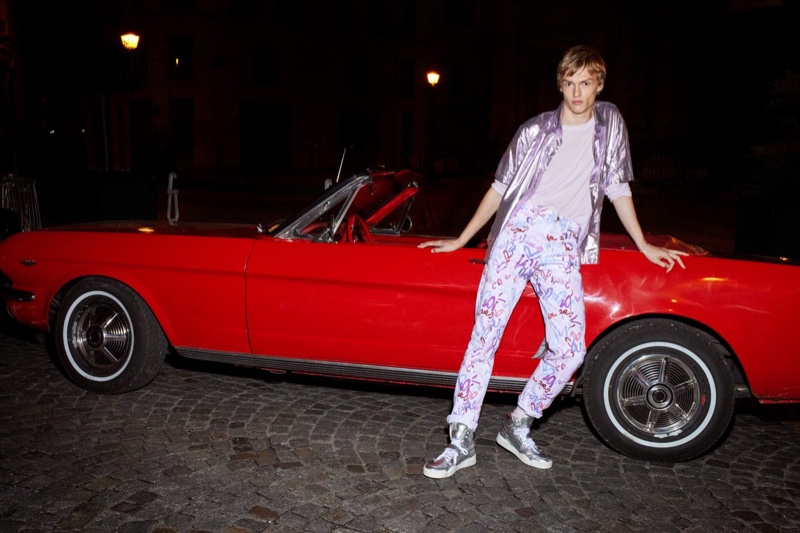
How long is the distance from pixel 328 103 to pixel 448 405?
35.7 m

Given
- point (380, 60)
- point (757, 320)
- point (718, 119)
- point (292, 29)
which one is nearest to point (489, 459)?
point (757, 320)

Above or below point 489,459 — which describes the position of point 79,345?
above

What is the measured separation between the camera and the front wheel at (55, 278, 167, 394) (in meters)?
4.21

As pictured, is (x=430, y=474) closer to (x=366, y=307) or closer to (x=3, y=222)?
(x=366, y=307)

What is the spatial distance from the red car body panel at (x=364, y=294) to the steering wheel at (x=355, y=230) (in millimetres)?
109

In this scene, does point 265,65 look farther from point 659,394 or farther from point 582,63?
point 659,394

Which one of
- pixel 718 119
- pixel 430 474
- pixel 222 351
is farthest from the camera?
pixel 718 119

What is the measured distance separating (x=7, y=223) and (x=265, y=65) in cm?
3012

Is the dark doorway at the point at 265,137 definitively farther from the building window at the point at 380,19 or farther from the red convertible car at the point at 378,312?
the red convertible car at the point at 378,312

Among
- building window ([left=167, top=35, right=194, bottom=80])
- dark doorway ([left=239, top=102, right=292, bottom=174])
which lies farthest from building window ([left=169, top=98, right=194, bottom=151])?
dark doorway ([left=239, top=102, right=292, bottom=174])

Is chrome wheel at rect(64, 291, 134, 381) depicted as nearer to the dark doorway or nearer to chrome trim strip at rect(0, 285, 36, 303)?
chrome trim strip at rect(0, 285, 36, 303)

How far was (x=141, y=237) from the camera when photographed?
14.0 ft

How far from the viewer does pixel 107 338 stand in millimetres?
4301

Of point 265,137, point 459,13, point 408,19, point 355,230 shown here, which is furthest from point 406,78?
point 355,230
